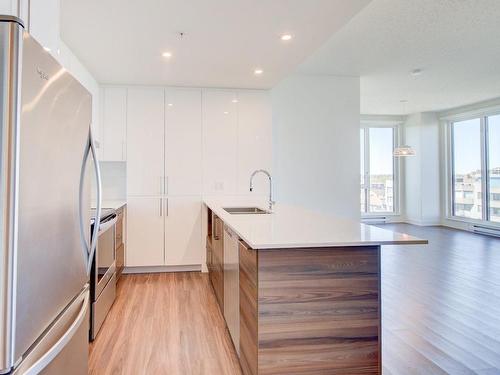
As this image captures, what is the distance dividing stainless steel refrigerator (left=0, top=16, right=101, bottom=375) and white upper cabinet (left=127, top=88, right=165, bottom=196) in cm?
308

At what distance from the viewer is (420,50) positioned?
453 centimetres

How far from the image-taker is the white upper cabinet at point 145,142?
15.4ft

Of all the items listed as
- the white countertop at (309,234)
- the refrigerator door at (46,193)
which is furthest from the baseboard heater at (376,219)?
the refrigerator door at (46,193)

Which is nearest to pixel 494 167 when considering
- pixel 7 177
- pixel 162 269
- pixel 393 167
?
pixel 393 167

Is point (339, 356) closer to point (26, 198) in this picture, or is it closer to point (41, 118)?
point (26, 198)

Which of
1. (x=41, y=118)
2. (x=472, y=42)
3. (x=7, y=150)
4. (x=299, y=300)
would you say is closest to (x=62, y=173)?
(x=41, y=118)

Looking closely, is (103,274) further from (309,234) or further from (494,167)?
(494,167)

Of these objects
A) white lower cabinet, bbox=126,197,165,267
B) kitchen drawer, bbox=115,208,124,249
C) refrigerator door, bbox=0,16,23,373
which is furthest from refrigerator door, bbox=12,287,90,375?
white lower cabinet, bbox=126,197,165,267

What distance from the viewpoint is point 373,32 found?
13.0 feet

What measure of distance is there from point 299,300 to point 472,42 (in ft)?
13.5

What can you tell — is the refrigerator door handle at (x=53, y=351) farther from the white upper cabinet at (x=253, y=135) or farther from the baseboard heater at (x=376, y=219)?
the baseboard heater at (x=376, y=219)

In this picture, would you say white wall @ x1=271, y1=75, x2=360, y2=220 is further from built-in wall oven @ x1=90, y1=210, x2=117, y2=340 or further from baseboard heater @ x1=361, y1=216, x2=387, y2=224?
baseboard heater @ x1=361, y1=216, x2=387, y2=224

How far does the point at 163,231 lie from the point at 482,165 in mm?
6898

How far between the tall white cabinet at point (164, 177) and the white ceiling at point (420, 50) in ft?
6.21
